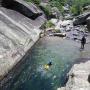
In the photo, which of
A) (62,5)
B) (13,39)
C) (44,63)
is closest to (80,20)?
(62,5)

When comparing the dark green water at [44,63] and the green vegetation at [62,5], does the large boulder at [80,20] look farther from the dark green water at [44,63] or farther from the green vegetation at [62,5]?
the dark green water at [44,63]

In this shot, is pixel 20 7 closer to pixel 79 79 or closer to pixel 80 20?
pixel 80 20

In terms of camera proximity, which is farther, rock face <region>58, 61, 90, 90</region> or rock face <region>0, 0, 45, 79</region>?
rock face <region>0, 0, 45, 79</region>

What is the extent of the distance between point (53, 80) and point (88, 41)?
789 inches

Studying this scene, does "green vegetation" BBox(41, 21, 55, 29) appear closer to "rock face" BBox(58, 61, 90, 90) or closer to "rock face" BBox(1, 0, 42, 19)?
"rock face" BBox(1, 0, 42, 19)

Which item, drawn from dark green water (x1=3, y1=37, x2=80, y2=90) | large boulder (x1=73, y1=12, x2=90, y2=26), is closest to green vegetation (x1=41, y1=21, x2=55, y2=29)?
large boulder (x1=73, y1=12, x2=90, y2=26)

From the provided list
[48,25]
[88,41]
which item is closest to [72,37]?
[88,41]

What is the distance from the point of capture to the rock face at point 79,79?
1968 cm

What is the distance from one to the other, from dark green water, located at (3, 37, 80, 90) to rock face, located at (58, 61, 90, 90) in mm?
2774

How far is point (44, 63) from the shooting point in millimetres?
32750

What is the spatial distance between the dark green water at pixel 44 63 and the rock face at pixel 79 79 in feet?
9.10

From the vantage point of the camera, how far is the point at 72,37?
4872 centimetres

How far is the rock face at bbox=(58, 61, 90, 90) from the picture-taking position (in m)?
19.7

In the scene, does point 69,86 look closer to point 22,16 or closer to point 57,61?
point 57,61
